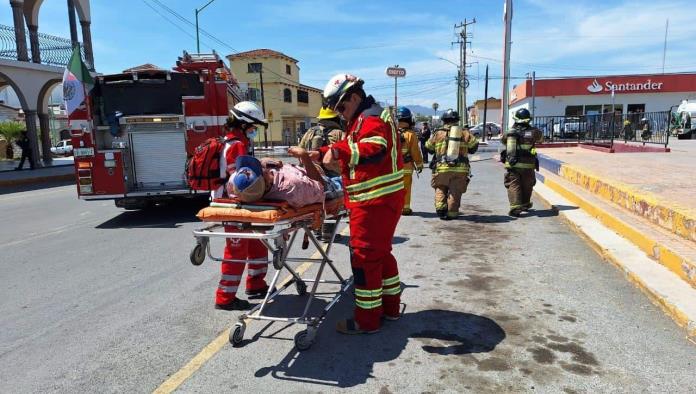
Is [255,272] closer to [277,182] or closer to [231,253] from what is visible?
[231,253]

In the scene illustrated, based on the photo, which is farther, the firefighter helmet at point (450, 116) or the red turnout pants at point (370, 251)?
the firefighter helmet at point (450, 116)

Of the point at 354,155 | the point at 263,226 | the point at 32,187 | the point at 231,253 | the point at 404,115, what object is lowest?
the point at 32,187

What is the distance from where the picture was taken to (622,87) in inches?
1785

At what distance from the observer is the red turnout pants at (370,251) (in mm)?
3699

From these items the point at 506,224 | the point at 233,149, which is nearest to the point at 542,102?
the point at 506,224

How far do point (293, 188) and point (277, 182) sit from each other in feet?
0.44

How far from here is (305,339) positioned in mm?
3598

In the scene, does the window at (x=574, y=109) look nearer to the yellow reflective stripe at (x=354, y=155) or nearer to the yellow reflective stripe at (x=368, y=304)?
the yellow reflective stripe at (x=368, y=304)

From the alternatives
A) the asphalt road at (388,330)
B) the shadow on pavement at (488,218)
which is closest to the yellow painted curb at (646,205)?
the asphalt road at (388,330)

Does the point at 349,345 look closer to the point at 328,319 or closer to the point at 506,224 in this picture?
the point at 328,319

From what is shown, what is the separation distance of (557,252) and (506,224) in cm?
190

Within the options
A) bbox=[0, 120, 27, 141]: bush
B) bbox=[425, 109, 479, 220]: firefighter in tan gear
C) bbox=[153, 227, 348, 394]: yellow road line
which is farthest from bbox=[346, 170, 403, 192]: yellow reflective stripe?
bbox=[0, 120, 27, 141]: bush

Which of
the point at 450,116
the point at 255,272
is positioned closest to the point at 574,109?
the point at 450,116

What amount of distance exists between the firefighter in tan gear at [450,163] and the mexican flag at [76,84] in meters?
6.18
